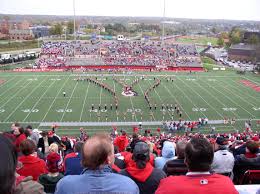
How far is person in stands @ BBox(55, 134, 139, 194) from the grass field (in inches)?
816

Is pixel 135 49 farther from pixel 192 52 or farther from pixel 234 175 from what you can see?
pixel 234 175

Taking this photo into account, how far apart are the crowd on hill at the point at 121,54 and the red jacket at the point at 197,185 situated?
48451mm

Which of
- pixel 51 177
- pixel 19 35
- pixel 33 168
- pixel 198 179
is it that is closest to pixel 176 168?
pixel 51 177

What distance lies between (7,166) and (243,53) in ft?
234

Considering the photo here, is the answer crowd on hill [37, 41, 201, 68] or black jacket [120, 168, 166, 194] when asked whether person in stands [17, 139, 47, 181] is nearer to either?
black jacket [120, 168, 166, 194]

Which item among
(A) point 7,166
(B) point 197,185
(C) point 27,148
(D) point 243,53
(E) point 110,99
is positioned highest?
(A) point 7,166

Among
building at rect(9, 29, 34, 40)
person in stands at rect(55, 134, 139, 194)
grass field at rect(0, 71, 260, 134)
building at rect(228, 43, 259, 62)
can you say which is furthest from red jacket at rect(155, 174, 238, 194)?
building at rect(9, 29, 34, 40)

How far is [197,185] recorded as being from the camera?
273cm

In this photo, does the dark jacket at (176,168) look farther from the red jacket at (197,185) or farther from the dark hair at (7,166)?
the dark hair at (7,166)

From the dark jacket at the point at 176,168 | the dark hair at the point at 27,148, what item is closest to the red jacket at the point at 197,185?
the dark jacket at the point at 176,168

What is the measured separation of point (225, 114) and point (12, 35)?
278 feet

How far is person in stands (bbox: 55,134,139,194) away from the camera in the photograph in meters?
2.50

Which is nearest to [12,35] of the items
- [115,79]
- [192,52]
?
[192,52]

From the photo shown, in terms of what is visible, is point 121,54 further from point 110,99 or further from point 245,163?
point 245,163
